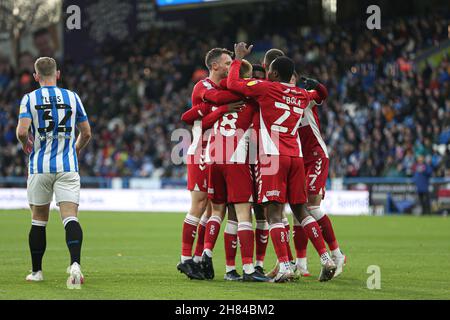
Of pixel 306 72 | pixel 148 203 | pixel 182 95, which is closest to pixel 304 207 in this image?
pixel 148 203

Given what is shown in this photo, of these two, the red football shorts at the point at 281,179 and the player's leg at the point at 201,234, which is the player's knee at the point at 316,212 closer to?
the red football shorts at the point at 281,179

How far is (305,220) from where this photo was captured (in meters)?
10.1

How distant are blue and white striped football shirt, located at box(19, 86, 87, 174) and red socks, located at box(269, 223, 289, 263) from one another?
2.30 m

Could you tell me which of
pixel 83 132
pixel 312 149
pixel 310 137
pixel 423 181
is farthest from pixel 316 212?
pixel 423 181

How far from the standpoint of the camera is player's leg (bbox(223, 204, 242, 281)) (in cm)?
1006

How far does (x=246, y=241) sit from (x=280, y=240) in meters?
0.40

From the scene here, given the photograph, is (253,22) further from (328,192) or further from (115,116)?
(328,192)

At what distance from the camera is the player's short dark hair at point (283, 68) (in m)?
9.84

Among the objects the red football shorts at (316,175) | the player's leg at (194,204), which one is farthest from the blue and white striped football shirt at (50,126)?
the red football shorts at (316,175)

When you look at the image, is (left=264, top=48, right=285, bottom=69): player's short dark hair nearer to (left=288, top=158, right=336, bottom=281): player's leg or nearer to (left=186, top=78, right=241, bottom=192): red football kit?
(left=186, top=78, right=241, bottom=192): red football kit

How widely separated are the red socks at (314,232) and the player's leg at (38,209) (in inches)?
113

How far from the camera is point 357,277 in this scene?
1045cm

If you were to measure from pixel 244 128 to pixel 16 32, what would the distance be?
34.8 m

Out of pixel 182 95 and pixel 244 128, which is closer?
pixel 244 128
